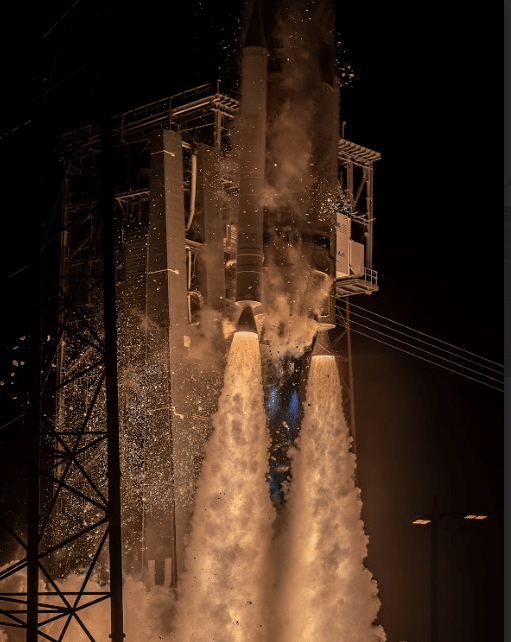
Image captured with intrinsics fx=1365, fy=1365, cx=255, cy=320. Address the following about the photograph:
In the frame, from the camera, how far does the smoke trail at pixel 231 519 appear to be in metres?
27.1

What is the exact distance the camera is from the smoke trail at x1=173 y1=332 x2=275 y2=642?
2712cm

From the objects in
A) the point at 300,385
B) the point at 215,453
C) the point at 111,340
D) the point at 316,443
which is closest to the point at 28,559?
the point at 111,340

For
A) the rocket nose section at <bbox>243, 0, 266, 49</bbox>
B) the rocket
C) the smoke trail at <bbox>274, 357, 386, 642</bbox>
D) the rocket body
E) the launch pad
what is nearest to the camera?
the rocket body

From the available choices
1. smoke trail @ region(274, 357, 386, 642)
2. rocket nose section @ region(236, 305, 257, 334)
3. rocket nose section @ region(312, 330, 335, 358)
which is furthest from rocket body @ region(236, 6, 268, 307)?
smoke trail @ region(274, 357, 386, 642)

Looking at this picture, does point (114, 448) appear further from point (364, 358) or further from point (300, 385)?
point (364, 358)

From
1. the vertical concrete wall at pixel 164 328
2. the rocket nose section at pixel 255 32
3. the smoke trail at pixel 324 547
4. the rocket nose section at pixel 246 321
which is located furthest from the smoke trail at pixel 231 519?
the rocket nose section at pixel 255 32

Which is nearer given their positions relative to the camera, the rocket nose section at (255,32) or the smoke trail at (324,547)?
the rocket nose section at (255,32)

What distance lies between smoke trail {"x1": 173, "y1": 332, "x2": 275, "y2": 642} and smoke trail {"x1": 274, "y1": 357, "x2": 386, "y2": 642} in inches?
59.7

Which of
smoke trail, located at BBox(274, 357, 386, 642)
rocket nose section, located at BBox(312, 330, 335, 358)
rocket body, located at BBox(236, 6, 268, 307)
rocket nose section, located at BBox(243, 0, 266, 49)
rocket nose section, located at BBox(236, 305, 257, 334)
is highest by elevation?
rocket nose section, located at BBox(243, 0, 266, 49)

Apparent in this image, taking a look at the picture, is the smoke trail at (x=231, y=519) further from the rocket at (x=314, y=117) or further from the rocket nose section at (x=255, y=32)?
the rocket nose section at (x=255, y=32)

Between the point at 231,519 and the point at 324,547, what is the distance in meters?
2.96

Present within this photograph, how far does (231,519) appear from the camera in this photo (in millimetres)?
27641

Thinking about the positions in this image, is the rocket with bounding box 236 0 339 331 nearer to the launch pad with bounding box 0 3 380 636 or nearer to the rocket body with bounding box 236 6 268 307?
the launch pad with bounding box 0 3 380 636

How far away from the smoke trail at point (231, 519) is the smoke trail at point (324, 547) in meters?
1.52
